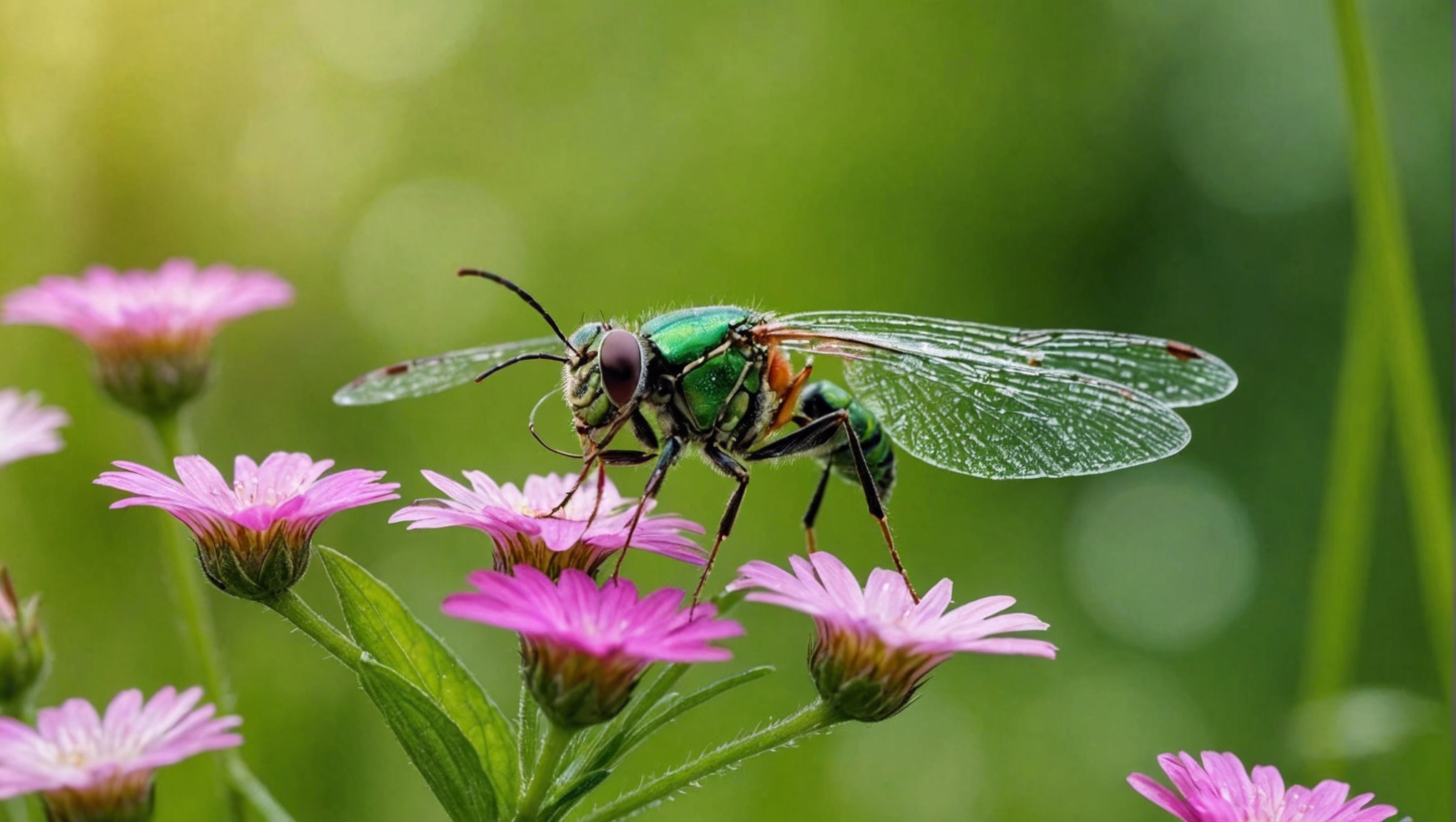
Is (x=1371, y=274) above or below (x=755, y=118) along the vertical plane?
below

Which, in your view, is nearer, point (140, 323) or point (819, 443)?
point (819, 443)

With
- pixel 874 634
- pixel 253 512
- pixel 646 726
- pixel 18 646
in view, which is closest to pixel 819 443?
pixel 874 634

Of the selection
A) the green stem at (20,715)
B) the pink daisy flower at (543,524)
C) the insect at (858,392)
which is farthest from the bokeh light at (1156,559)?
the green stem at (20,715)

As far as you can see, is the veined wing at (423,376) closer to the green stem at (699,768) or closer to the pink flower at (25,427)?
the pink flower at (25,427)

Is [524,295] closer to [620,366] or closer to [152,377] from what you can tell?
[620,366]

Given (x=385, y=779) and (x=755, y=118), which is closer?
(x=385, y=779)

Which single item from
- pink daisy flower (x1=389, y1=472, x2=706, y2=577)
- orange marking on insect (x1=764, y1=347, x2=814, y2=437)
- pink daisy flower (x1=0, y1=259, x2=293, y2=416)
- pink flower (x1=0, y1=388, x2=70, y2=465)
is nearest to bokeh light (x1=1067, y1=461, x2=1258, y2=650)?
orange marking on insect (x1=764, y1=347, x2=814, y2=437)

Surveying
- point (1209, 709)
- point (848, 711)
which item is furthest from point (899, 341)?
point (1209, 709)

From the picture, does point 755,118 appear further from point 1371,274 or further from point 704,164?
point 1371,274
